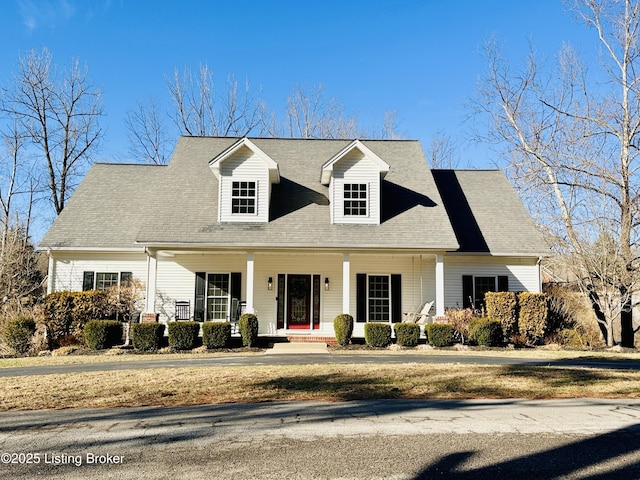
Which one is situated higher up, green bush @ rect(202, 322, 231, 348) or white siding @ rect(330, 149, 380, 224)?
white siding @ rect(330, 149, 380, 224)

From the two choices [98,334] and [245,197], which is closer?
[98,334]

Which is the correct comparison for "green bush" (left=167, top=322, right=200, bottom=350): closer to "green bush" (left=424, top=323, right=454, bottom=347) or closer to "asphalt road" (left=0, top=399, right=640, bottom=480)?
"green bush" (left=424, top=323, right=454, bottom=347)

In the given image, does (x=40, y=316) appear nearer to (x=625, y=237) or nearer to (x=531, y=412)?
(x=531, y=412)

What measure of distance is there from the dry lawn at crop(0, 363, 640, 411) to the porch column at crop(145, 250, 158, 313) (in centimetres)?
685

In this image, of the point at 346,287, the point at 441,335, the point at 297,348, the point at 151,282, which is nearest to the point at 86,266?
the point at 151,282

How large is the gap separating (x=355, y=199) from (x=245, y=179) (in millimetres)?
4222

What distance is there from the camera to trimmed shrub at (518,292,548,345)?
1777 centimetres

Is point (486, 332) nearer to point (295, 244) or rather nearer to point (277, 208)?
point (295, 244)

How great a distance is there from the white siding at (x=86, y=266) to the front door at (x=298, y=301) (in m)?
5.81

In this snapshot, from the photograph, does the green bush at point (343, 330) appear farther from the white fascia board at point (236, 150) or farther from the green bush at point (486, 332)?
the white fascia board at point (236, 150)

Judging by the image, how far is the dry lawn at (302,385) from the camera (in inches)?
319

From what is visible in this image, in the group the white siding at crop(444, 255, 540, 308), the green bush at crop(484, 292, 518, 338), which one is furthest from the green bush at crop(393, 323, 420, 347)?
the white siding at crop(444, 255, 540, 308)

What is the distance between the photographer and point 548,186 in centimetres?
2330

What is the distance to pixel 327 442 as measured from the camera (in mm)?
5547
